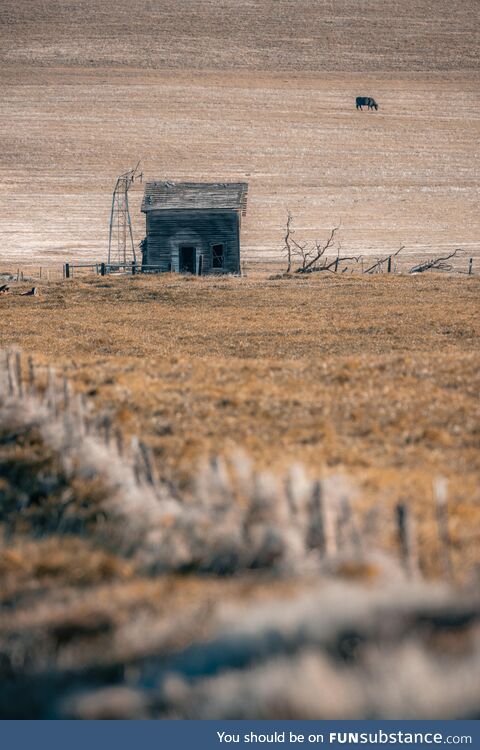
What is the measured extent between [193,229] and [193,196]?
5.67 feet

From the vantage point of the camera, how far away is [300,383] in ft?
45.4

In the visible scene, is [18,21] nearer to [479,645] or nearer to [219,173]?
[219,173]

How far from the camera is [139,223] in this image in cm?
6769

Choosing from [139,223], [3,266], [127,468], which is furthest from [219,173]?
[127,468]

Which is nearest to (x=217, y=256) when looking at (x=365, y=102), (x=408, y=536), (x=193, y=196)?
(x=193, y=196)

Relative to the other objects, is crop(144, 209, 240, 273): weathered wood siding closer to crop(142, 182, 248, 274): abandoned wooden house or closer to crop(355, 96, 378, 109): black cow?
A: crop(142, 182, 248, 274): abandoned wooden house

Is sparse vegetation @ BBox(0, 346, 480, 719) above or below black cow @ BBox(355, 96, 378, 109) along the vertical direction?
below

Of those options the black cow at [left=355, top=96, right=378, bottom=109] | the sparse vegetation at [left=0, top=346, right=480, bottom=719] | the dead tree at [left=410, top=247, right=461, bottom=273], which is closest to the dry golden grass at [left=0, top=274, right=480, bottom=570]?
the sparse vegetation at [left=0, top=346, right=480, bottom=719]

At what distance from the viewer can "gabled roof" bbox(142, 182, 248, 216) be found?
45844 mm

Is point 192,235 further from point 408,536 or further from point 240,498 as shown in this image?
Answer: point 408,536

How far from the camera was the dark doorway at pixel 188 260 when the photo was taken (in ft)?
153

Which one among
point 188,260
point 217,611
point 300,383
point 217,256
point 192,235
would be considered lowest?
point 217,611

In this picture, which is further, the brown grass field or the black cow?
the black cow

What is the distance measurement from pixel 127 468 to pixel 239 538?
1.94m
